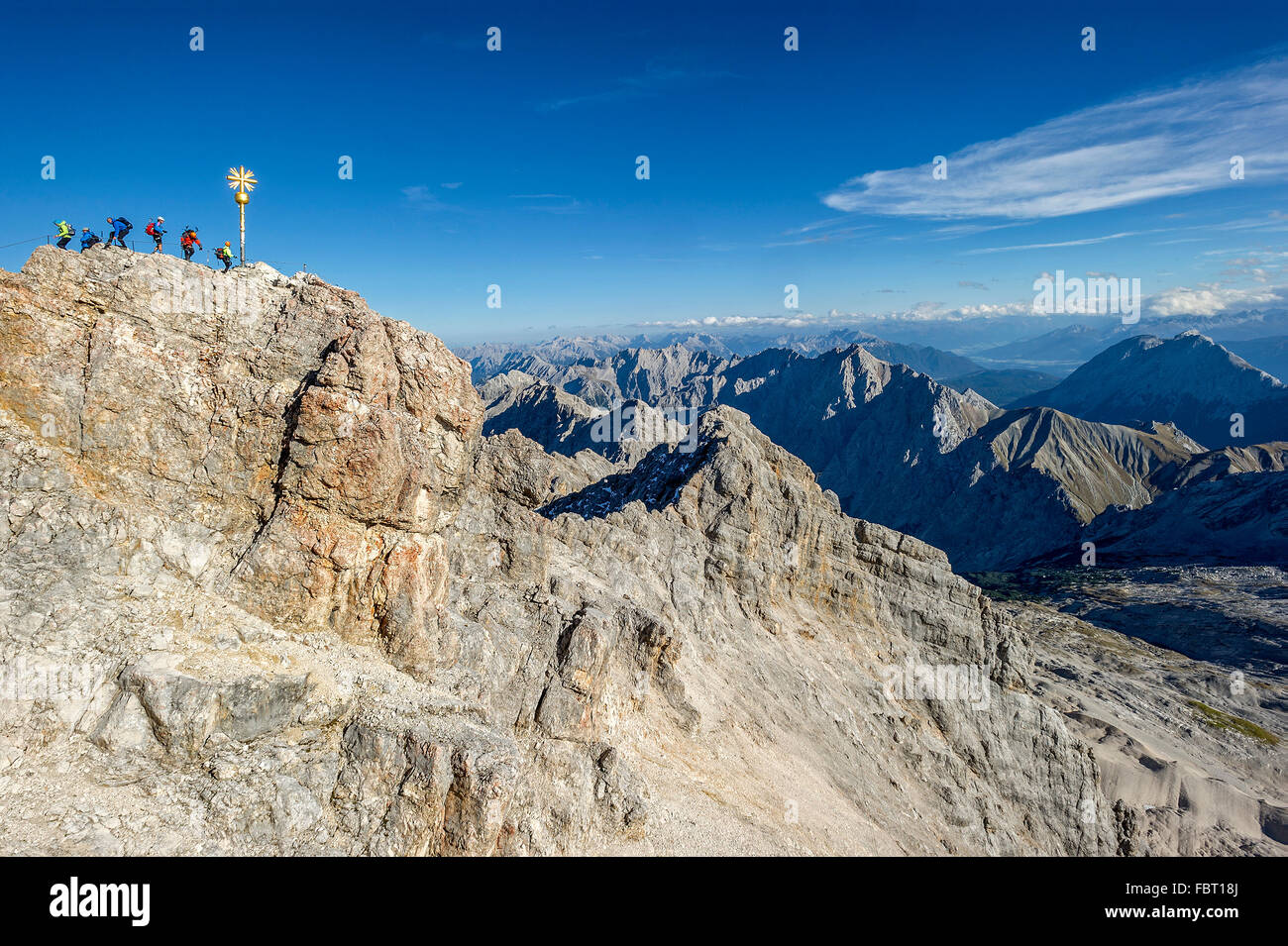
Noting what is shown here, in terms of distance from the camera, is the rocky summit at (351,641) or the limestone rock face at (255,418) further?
the limestone rock face at (255,418)

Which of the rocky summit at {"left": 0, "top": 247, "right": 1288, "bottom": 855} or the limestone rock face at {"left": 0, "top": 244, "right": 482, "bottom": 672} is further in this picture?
the limestone rock face at {"left": 0, "top": 244, "right": 482, "bottom": 672}

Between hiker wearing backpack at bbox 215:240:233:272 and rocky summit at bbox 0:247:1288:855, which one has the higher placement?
hiker wearing backpack at bbox 215:240:233:272

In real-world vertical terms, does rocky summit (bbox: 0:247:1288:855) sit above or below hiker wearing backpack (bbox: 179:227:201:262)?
below

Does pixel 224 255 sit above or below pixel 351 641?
above

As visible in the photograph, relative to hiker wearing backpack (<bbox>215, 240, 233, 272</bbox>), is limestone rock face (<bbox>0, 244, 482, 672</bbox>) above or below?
below

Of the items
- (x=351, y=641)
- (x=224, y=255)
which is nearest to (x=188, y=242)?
(x=224, y=255)

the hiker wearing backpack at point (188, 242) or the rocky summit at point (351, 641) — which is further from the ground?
the hiker wearing backpack at point (188, 242)

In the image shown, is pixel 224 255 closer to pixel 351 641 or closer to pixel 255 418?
pixel 255 418

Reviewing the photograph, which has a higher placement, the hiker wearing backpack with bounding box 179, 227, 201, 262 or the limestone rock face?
the hiker wearing backpack with bounding box 179, 227, 201, 262
